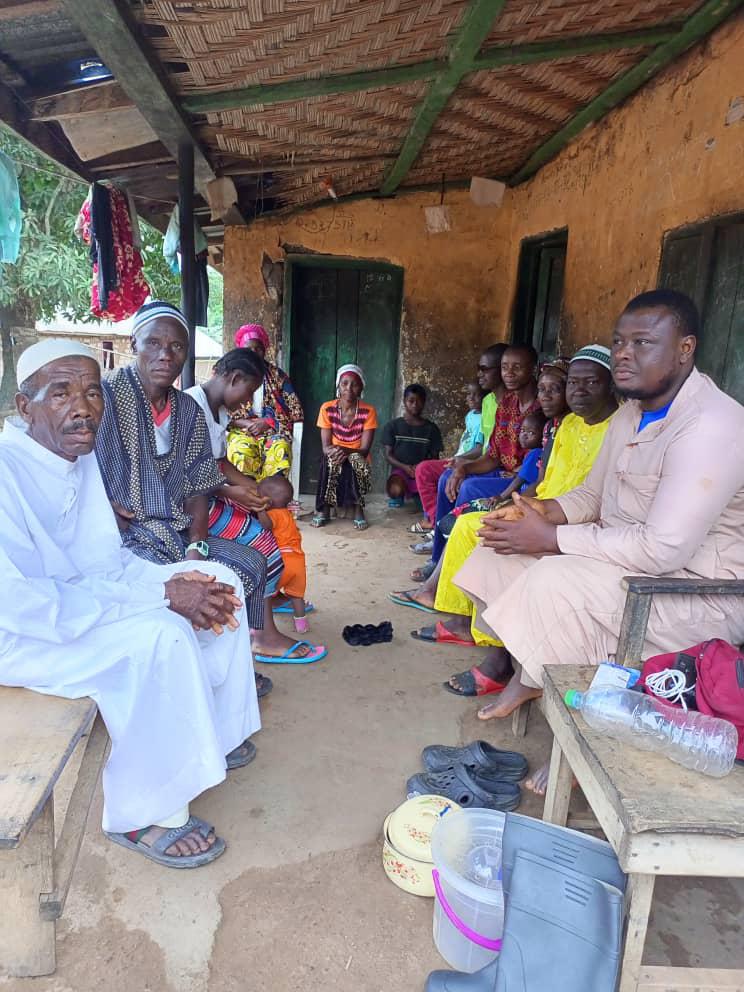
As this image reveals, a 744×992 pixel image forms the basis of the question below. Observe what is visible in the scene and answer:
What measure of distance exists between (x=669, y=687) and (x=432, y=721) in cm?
129

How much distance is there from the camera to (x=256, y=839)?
2.15 m

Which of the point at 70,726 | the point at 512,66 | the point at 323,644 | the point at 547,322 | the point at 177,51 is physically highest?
the point at 512,66

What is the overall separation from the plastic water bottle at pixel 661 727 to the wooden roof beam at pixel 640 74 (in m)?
3.26

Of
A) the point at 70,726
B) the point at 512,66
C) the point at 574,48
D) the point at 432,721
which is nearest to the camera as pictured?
the point at 70,726

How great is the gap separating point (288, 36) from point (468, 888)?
136 inches

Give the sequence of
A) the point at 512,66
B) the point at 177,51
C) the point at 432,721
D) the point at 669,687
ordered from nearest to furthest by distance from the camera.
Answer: the point at 669,687, the point at 432,721, the point at 177,51, the point at 512,66

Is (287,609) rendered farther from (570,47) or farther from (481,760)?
(570,47)

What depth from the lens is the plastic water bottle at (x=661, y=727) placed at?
1.60 m

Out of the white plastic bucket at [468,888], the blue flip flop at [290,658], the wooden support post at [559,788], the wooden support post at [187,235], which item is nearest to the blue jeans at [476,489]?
the blue flip flop at [290,658]

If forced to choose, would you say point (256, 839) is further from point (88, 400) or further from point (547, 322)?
point (547, 322)

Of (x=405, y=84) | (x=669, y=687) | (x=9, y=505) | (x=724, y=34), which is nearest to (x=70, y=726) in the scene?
(x=9, y=505)

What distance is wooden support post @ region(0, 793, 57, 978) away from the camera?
1571 millimetres

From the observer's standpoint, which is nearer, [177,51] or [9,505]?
[9,505]

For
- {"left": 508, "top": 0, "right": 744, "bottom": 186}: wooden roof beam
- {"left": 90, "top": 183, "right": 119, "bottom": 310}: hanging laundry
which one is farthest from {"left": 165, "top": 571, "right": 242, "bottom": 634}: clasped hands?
{"left": 90, "top": 183, "right": 119, "bottom": 310}: hanging laundry
